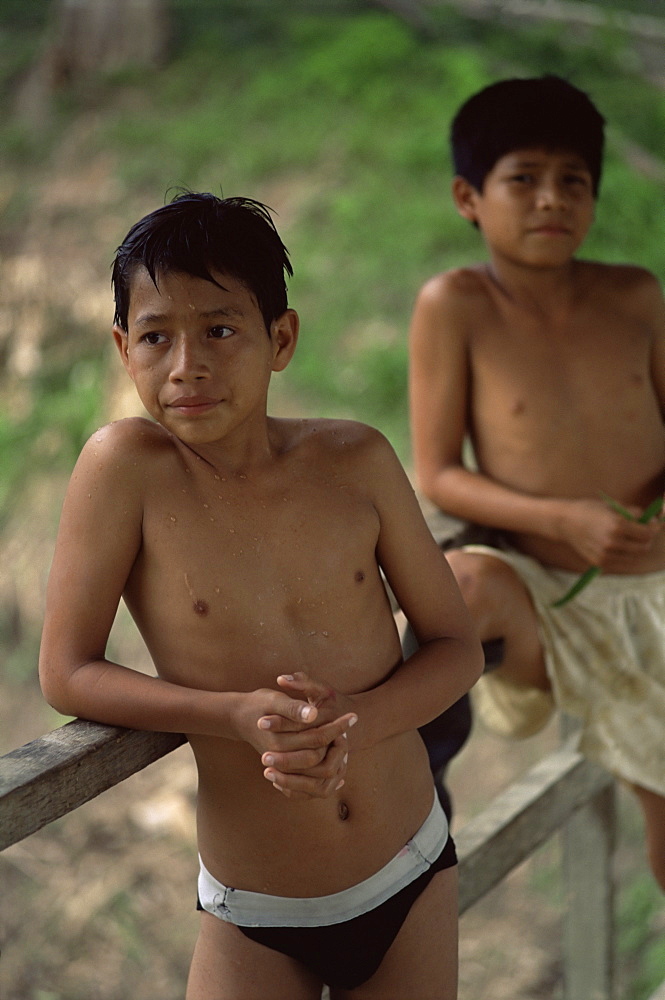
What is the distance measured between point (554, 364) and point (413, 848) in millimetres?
1005

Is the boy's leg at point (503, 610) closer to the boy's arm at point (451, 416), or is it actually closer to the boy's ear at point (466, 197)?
the boy's arm at point (451, 416)

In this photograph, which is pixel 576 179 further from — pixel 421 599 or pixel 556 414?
pixel 421 599

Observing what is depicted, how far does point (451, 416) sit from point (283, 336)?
770 mm

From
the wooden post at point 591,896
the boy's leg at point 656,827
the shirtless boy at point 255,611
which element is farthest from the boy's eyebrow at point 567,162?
the wooden post at point 591,896

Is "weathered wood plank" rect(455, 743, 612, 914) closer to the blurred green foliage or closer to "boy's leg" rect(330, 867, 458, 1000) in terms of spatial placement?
"boy's leg" rect(330, 867, 458, 1000)

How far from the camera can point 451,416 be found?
216 cm

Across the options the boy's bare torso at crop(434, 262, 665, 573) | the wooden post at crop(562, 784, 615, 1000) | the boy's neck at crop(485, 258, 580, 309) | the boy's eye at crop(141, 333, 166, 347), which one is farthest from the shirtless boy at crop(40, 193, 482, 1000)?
the wooden post at crop(562, 784, 615, 1000)

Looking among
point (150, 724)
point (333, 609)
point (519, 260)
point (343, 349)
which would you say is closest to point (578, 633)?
point (519, 260)

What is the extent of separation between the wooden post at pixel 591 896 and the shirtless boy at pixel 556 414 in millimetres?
665

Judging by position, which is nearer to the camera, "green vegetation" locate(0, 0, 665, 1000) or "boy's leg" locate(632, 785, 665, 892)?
"boy's leg" locate(632, 785, 665, 892)

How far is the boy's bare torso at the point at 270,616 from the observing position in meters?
1.39

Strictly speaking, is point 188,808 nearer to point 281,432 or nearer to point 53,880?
point 53,880

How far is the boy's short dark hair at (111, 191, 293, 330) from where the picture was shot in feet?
4.38

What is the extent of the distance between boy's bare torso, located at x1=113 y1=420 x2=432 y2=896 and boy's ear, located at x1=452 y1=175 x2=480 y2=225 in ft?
2.88
